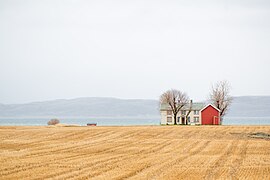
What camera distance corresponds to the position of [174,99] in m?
127

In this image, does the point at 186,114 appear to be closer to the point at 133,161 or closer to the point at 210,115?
the point at 210,115

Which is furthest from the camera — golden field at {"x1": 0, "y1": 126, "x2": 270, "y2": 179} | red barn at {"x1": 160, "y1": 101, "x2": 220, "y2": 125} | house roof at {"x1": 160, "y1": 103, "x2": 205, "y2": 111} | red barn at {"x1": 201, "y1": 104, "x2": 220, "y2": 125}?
house roof at {"x1": 160, "y1": 103, "x2": 205, "y2": 111}

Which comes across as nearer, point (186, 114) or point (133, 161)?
point (133, 161)

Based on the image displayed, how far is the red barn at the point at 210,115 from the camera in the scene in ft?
385

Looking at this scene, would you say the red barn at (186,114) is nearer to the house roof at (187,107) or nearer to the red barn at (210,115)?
the house roof at (187,107)

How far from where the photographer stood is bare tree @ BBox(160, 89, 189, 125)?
125150 millimetres

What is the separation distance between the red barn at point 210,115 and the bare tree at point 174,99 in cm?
771

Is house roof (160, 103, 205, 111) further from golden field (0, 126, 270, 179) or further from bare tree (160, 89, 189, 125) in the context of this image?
golden field (0, 126, 270, 179)

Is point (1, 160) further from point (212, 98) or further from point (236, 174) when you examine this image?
point (212, 98)

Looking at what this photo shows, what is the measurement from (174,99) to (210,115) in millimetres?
12819

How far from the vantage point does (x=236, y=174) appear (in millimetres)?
26578

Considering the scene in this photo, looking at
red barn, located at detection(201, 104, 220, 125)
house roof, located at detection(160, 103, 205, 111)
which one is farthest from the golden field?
house roof, located at detection(160, 103, 205, 111)

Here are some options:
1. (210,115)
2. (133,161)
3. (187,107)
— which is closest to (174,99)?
(187,107)

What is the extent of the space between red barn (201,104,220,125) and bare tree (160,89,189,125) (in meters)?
7.71
